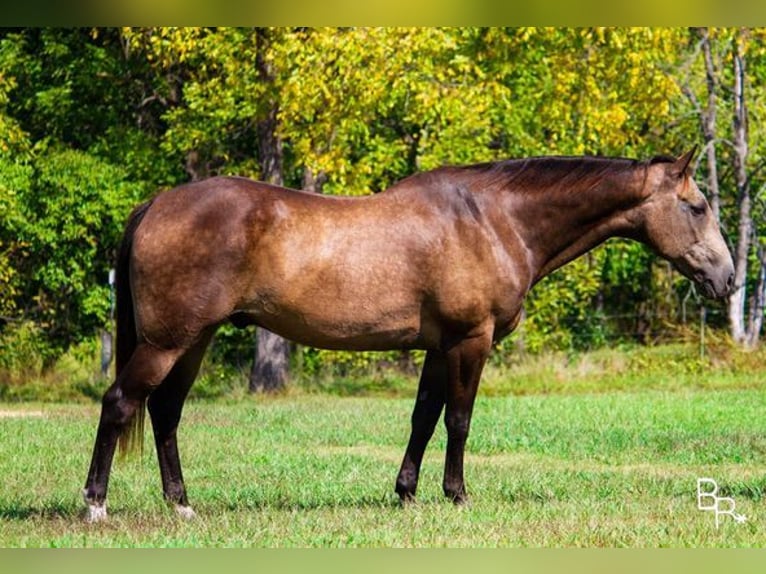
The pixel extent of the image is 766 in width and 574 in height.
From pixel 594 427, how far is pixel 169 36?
31.9 feet

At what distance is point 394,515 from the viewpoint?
8.06m

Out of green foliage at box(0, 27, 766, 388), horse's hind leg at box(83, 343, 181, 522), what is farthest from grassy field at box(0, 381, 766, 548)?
green foliage at box(0, 27, 766, 388)

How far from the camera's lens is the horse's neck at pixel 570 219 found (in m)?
8.95

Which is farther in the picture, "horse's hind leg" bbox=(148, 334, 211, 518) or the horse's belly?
"horse's hind leg" bbox=(148, 334, 211, 518)

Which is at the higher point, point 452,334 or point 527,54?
point 527,54

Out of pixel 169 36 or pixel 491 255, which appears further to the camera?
pixel 169 36

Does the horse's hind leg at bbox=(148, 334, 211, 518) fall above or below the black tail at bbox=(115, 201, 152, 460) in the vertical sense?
below

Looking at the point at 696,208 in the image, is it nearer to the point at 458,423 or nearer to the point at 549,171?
the point at 549,171

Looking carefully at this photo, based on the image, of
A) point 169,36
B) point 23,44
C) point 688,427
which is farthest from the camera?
point 23,44

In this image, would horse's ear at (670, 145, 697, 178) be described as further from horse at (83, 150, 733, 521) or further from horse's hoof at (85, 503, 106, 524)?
horse's hoof at (85, 503, 106, 524)

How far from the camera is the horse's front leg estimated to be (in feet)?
28.5

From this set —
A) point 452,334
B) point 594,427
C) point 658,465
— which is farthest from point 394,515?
point 594,427

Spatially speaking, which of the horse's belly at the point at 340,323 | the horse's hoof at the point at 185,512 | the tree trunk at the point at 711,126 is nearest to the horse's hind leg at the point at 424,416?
the horse's belly at the point at 340,323

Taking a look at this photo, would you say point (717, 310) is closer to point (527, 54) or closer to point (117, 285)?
point (527, 54)
